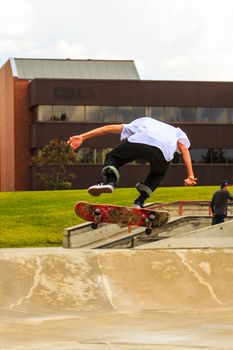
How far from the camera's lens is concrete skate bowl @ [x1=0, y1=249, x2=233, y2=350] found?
9906 millimetres

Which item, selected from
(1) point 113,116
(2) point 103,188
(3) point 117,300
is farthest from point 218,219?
(1) point 113,116

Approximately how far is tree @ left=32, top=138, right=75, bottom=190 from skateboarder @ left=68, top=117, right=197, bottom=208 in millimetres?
45771

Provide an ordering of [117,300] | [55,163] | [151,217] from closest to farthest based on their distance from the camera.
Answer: [151,217] < [117,300] < [55,163]

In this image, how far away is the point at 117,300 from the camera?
47.1 feet

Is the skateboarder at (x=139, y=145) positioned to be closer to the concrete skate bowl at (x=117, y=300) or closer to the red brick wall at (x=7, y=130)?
the concrete skate bowl at (x=117, y=300)

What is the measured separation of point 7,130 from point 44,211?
39.2m

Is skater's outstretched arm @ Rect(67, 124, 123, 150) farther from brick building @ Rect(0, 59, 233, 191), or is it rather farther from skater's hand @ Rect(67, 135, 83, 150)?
brick building @ Rect(0, 59, 233, 191)

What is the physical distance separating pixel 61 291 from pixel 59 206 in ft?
65.7

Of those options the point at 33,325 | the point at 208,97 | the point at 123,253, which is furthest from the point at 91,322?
the point at 208,97

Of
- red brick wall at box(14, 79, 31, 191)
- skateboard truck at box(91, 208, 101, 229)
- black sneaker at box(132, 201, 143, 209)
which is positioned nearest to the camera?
black sneaker at box(132, 201, 143, 209)

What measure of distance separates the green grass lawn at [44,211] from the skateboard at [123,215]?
14.0 metres

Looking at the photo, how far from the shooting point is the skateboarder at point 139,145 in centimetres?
1225

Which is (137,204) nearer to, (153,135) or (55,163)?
(153,135)

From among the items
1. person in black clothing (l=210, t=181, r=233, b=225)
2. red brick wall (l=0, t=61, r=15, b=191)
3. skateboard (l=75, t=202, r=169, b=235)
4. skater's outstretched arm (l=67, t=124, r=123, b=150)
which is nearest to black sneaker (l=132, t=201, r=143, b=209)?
skateboard (l=75, t=202, r=169, b=235)
